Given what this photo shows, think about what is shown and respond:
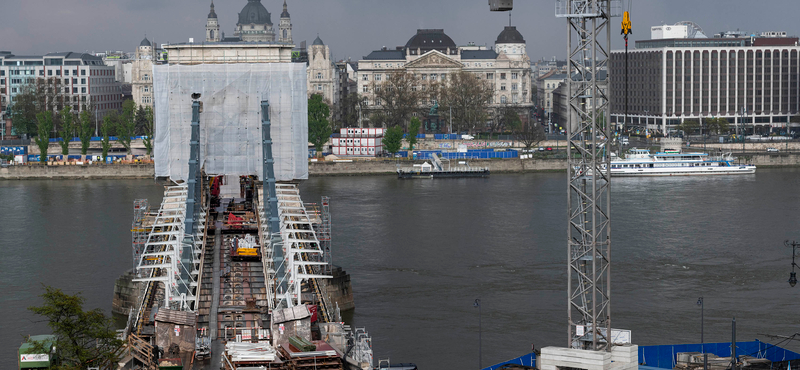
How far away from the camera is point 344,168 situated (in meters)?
57.8

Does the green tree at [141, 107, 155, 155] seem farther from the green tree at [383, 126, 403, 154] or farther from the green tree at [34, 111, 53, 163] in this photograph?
the green tree at [383, 126, 403, 154]

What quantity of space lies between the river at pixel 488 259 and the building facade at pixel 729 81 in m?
30.5

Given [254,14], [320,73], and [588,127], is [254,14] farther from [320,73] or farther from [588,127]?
[588,127]

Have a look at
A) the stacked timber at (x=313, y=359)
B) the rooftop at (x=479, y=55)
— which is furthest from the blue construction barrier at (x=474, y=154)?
the stacked timber at (x=313, y=359)

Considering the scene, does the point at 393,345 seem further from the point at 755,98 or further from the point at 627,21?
the point at 755,98

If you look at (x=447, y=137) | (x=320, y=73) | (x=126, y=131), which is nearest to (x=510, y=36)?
(x=320, y=73)

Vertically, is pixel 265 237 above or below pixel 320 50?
below

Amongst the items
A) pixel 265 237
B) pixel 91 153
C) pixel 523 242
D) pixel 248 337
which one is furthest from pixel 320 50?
pixel 248 337

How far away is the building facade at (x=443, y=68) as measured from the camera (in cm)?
8088

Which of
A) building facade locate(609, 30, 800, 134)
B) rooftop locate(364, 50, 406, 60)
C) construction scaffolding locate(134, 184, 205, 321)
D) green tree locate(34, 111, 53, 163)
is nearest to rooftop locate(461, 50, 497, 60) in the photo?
rooftop locate(364, 50, 406, 60)

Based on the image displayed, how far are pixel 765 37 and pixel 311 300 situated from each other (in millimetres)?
67612

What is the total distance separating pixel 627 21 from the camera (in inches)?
647

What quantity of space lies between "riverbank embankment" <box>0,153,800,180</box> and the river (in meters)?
7.00

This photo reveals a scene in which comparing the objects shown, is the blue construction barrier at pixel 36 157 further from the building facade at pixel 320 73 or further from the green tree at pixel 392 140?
the building facade at pixel 320 73
